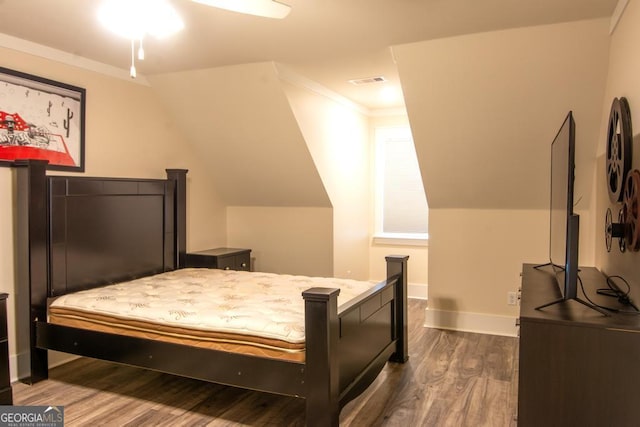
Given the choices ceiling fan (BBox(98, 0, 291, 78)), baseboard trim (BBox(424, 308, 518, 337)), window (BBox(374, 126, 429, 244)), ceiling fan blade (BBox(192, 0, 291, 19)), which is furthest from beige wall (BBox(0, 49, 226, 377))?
baseboard trim (BBox(424, 308, 518, 337))

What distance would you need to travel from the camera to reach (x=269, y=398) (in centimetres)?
290

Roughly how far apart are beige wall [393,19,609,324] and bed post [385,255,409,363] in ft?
3.30

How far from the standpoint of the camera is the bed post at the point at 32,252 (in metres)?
3.04

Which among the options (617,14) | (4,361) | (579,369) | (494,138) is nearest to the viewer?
(579,369)

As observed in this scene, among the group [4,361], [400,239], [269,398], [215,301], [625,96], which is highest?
[625,96]

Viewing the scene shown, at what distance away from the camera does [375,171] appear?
584 centimetres

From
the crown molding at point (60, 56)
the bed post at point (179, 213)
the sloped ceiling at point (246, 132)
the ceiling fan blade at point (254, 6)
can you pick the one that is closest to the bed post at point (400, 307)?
the sloped ceiling at point (246, 132)

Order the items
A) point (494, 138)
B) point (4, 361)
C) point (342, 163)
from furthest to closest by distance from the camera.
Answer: point (342, 163)
point (494, 138)
point (4, 361)

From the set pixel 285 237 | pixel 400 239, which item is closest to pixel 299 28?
pixel 285 237

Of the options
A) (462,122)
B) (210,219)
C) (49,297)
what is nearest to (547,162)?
(462,122)

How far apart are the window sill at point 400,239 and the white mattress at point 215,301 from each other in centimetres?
227

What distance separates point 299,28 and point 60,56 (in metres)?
1.81

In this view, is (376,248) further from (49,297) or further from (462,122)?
(49,297)

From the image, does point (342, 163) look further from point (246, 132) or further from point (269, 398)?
point (269, 398)
